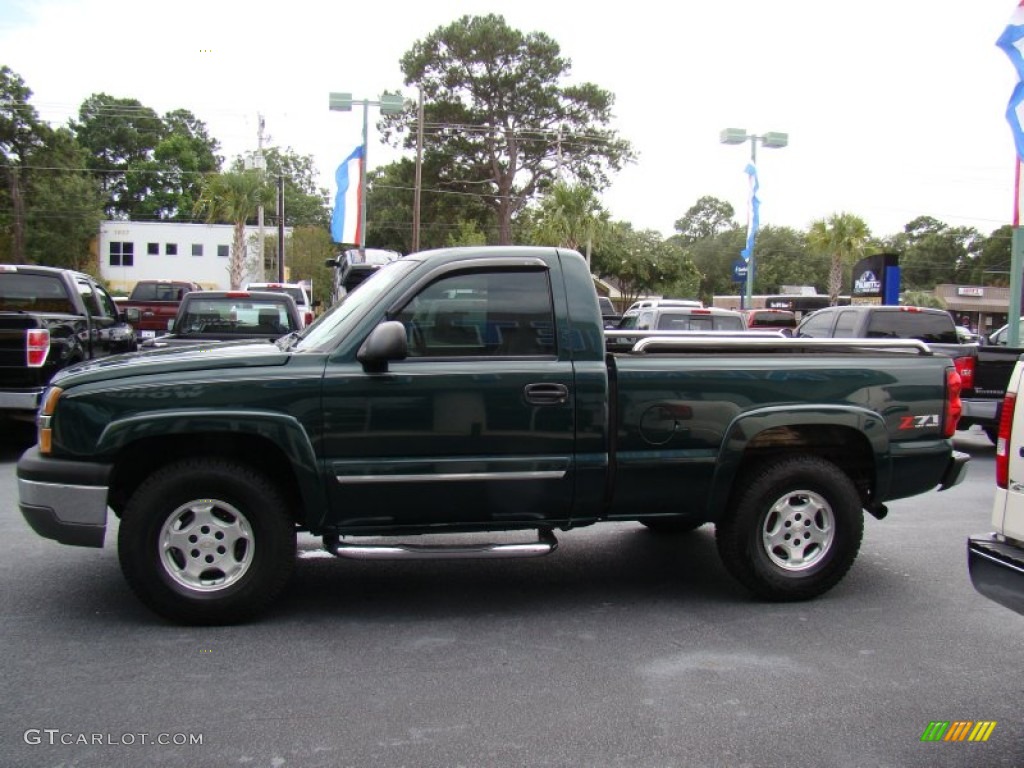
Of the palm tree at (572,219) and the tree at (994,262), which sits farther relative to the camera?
the tree at (994,262)

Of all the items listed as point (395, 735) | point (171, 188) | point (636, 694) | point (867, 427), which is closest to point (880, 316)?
point (867, 427)

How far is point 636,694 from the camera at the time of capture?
151 inches

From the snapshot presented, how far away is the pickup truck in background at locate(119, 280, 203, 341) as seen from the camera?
2461 cm

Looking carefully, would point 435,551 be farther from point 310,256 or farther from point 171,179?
point 171,179

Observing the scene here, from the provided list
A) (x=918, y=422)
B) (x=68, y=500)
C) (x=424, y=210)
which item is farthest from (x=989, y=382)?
(x=424, y=210)

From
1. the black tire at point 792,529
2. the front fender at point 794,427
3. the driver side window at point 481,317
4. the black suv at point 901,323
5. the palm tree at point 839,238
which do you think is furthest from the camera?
the palm tree at point 839,238

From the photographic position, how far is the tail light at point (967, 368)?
1012cm

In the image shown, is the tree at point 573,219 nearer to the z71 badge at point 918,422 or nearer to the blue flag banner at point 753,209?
the blue flag banner at point 753,209

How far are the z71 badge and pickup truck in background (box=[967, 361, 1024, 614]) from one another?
1381 mm

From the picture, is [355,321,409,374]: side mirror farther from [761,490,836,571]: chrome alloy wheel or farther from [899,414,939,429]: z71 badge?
[899,414,939,429]: z71 badge

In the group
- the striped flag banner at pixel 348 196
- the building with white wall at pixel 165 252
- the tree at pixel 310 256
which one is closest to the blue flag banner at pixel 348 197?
the striped flag banner at pixel 348 196

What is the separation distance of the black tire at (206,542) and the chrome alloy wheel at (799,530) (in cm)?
270

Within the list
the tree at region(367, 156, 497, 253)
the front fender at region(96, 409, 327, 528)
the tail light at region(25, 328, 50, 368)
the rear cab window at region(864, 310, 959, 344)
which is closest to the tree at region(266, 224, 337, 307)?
the tree at region(367, 156, 497, 253)

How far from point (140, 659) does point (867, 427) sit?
4054mm
